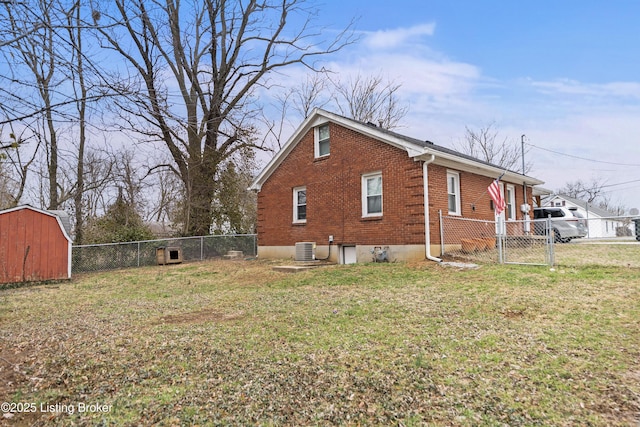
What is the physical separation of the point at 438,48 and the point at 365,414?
40.5ft

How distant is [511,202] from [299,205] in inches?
348

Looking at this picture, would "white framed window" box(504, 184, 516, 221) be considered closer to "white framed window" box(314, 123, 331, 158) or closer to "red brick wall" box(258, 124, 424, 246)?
"red brick wall" box(258, 124, 424, 246)

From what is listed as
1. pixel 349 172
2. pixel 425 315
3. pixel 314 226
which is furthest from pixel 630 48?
pixel 425 315

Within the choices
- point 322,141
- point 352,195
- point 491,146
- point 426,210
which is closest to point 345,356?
point 426,210

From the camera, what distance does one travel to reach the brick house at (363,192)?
34.8 ft

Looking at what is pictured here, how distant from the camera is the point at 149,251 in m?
15.2

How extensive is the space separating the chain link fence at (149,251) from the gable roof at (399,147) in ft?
11.5

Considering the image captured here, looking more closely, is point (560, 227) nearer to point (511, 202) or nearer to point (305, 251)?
point (511, 202)

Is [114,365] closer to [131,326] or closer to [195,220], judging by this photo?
[131,326]

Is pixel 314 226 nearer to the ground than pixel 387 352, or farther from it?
farther from it

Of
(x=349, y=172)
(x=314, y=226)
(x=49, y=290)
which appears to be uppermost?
(x=349, y=172)

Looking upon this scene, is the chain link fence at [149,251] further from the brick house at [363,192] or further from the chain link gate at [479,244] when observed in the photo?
the chain link gate at [479,244]

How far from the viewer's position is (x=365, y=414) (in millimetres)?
2684

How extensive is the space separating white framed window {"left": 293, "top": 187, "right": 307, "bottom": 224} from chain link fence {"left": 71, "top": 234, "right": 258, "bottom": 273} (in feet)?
14.0
